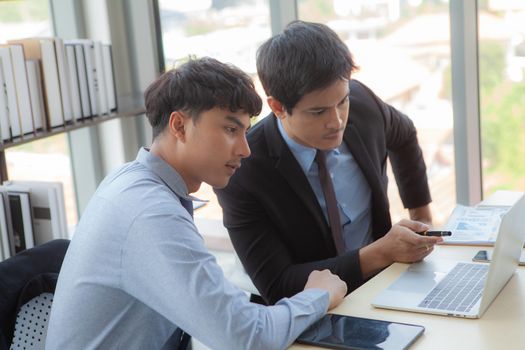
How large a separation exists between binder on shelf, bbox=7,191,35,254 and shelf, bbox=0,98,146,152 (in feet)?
0.58

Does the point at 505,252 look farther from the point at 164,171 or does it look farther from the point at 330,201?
the point at 164,171

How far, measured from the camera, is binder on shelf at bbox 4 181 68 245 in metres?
2.61

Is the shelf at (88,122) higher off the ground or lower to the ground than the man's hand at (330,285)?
higher

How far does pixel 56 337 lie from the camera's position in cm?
156

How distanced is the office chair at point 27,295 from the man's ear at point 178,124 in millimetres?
461

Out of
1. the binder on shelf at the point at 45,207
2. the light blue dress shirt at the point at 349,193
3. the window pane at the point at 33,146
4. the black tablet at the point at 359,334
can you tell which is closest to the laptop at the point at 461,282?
Answer: the black tablet at the point at 359,334

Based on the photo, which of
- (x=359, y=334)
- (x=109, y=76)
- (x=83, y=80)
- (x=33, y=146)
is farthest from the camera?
A: (x=33, y=146)

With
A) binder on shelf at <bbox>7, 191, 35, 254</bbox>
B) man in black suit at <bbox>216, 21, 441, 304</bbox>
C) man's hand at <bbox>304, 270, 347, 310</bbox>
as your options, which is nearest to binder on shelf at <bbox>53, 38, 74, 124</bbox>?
binder on shelf at <bbox>7, 191, 35, 254</bbox>

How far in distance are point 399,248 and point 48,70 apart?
57.3 inches

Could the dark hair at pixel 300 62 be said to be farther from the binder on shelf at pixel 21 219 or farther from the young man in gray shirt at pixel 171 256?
the binder on shelf at pixel 21 219

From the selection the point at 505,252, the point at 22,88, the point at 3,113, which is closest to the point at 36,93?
the point at 22,88

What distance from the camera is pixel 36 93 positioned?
8.76ft

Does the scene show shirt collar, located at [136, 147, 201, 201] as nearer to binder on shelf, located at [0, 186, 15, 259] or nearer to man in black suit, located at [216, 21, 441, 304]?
man in black suit, located at [216, 21, 441, 304]

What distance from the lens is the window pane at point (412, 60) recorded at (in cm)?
301
